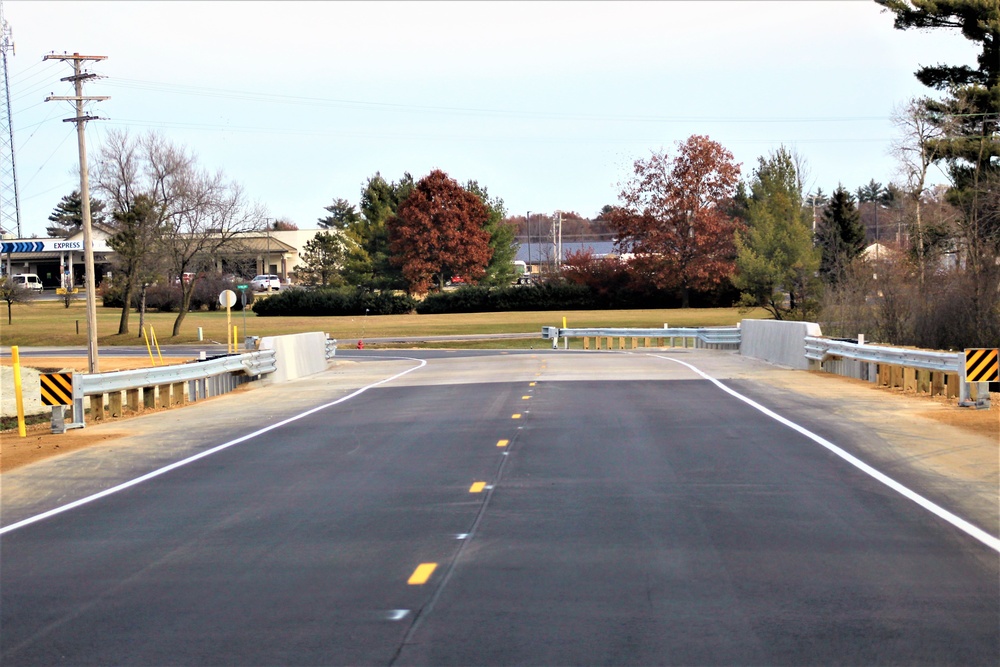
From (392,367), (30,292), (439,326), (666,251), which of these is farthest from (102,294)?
(392,367)

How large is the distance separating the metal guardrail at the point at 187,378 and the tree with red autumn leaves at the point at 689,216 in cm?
5253

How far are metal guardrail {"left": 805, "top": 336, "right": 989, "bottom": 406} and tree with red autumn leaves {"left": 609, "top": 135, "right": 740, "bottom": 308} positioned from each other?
49.3 m

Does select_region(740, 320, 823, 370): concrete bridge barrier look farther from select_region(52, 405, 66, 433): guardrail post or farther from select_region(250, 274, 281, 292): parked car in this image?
select_region(250, 274, 281, 292): parked car

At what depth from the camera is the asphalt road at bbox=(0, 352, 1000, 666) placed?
19.8 ft

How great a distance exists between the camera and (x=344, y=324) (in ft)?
238

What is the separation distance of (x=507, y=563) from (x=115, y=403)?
13.5m

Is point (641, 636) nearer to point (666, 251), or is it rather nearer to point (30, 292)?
point (666, 251)

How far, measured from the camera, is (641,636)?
6086mm

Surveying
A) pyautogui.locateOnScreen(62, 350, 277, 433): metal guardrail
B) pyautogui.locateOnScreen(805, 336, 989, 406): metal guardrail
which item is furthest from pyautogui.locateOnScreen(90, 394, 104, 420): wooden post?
pyautogui.locateOnScreen(805, 336, 989, 406): metal guardrail

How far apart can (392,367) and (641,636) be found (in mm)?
27040

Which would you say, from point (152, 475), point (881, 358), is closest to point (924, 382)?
point (881, 358)

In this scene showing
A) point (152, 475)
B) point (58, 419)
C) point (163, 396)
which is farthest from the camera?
point (163, 396)

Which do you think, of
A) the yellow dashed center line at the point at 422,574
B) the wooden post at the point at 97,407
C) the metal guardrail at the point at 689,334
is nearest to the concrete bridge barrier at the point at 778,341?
the metal guardrail at the point at 689,334

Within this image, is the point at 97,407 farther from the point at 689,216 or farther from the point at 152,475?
the point at 689,216
